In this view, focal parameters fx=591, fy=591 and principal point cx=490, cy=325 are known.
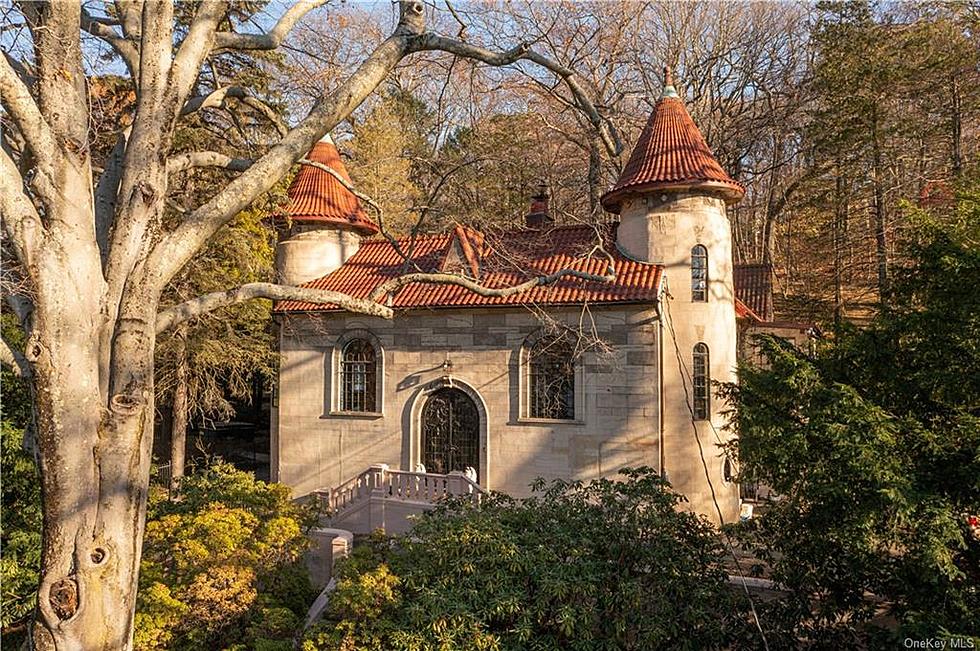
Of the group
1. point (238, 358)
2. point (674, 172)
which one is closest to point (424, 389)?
point (238, 358)

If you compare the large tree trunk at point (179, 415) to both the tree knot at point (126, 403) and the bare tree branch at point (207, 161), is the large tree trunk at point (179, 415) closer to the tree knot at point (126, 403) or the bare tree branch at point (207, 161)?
the bare tree branch at point (207, 161)

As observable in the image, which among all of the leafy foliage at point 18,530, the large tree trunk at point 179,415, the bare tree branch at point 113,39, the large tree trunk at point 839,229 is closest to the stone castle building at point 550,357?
the large tree trunk at point 179,415

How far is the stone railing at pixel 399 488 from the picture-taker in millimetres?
11461

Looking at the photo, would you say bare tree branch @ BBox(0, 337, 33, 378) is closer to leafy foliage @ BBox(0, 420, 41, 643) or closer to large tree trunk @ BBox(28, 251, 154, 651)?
large tree trunk @ BBox(28, 251, 154, 651)

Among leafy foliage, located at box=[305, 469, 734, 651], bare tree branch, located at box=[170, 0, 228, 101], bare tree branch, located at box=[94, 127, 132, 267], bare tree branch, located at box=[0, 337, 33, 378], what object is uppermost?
bare tree branch, located at box=[170, 0, 228, 101]

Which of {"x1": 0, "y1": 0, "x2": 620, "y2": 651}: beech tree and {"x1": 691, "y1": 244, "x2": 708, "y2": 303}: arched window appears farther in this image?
{"x1": 691, "y1": 244, "x2": 708, "y2": 303}: arched window

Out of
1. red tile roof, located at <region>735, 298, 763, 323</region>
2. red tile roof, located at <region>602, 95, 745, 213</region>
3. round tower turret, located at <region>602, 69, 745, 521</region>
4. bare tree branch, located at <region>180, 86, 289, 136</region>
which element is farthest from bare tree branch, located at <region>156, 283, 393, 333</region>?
red tile roof, located at <region>735, 298, 763, 323</region>

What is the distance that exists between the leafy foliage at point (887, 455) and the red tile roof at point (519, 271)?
19.6 feet

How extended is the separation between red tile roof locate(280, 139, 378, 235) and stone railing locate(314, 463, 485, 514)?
712 cm

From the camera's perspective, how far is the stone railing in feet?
37.6

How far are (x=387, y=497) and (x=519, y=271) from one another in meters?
5.37

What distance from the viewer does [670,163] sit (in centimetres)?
1357

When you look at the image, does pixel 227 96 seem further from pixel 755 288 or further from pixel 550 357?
pixel 755 288

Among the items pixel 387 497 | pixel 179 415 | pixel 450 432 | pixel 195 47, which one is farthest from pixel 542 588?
pixel 179 415
